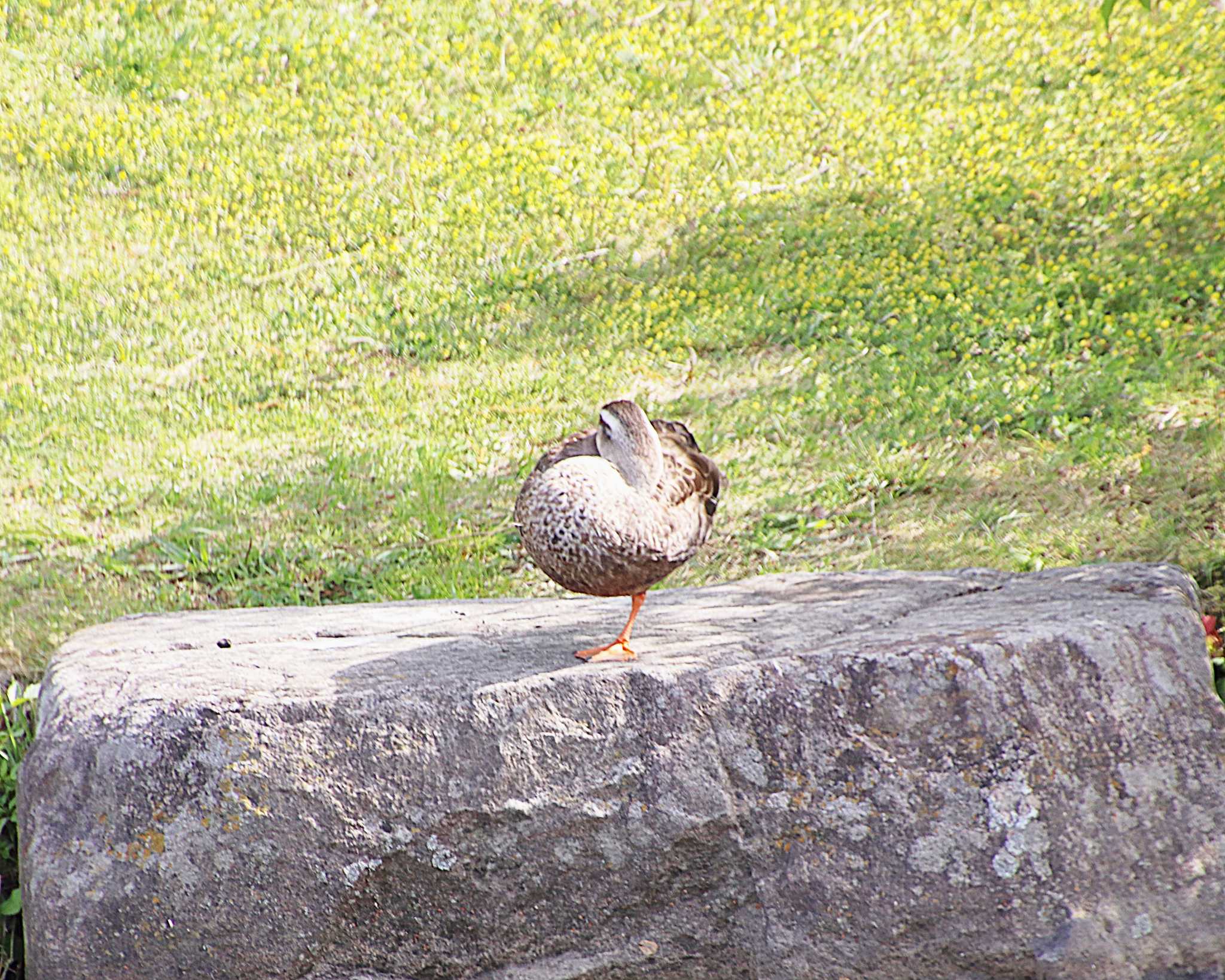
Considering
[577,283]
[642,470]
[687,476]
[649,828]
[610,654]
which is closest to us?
[649,828]

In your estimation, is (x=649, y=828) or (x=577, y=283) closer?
(x=649, y=828)

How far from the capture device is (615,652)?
3.83 metres

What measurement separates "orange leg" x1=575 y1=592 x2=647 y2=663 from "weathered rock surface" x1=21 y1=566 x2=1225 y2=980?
0.73 feet

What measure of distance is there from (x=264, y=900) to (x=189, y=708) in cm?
55

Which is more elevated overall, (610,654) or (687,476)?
(687,476)

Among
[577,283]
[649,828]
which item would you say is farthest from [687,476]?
[577,283]

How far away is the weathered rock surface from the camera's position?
3.40 m

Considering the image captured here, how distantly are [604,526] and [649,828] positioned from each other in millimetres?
889

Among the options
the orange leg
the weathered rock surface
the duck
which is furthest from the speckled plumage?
the weathered rock surface

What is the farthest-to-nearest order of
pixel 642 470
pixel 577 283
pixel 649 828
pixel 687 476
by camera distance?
pixel 577 283 → pixel 687 476 → pixel 642 470 → pixel 649 828

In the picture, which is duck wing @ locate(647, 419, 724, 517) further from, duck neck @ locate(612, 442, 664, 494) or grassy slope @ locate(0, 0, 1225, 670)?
grassy slope @ locate(0, 0, 1225, 670)

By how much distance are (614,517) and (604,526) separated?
0.17 feet

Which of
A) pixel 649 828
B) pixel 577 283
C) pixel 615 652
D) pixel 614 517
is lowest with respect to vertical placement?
pixel 577 283

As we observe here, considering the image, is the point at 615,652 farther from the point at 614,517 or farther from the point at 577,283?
the point at 577,283
